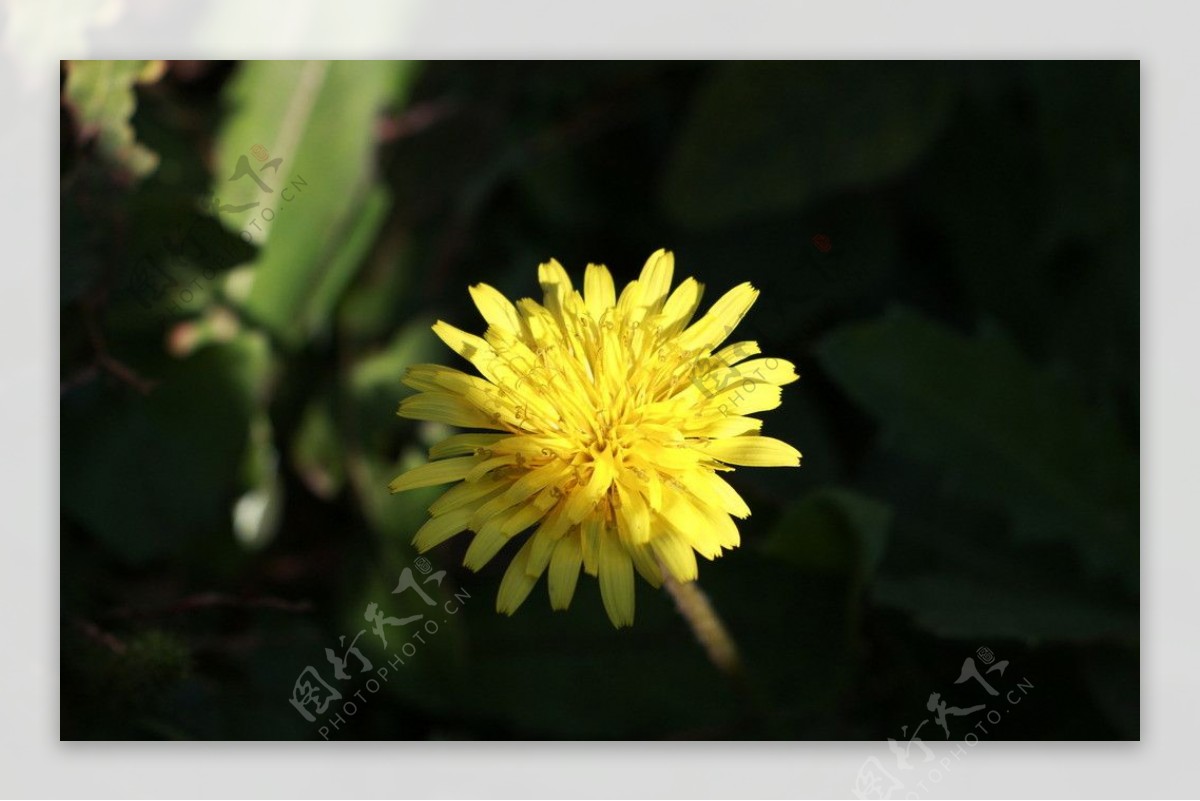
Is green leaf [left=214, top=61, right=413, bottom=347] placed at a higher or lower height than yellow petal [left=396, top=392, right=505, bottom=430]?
higher

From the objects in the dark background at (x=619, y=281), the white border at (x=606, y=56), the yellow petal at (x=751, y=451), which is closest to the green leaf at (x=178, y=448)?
the dark background at (x=619, y=281)

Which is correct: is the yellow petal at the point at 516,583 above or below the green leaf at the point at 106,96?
below

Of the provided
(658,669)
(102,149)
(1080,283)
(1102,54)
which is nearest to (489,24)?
(102,149)

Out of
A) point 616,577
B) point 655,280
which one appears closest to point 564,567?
point 616,577

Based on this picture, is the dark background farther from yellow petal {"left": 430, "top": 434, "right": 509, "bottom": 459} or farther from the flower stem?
yellow petal {"left": 430, "top": 434, "right": 509, "bottom": 459}

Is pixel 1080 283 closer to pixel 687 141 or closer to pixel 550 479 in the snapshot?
pixel 687 141

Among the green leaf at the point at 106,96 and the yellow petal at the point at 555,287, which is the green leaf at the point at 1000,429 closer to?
the yellow petal at the point at 555,287

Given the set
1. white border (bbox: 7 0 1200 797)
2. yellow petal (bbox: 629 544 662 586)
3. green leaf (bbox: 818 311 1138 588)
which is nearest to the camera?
yellow petal (bbox: 629 544 662 586)

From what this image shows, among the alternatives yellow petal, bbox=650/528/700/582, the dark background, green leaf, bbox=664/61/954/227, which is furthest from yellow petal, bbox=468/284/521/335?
green leaf, bbox=664/61/954/227
